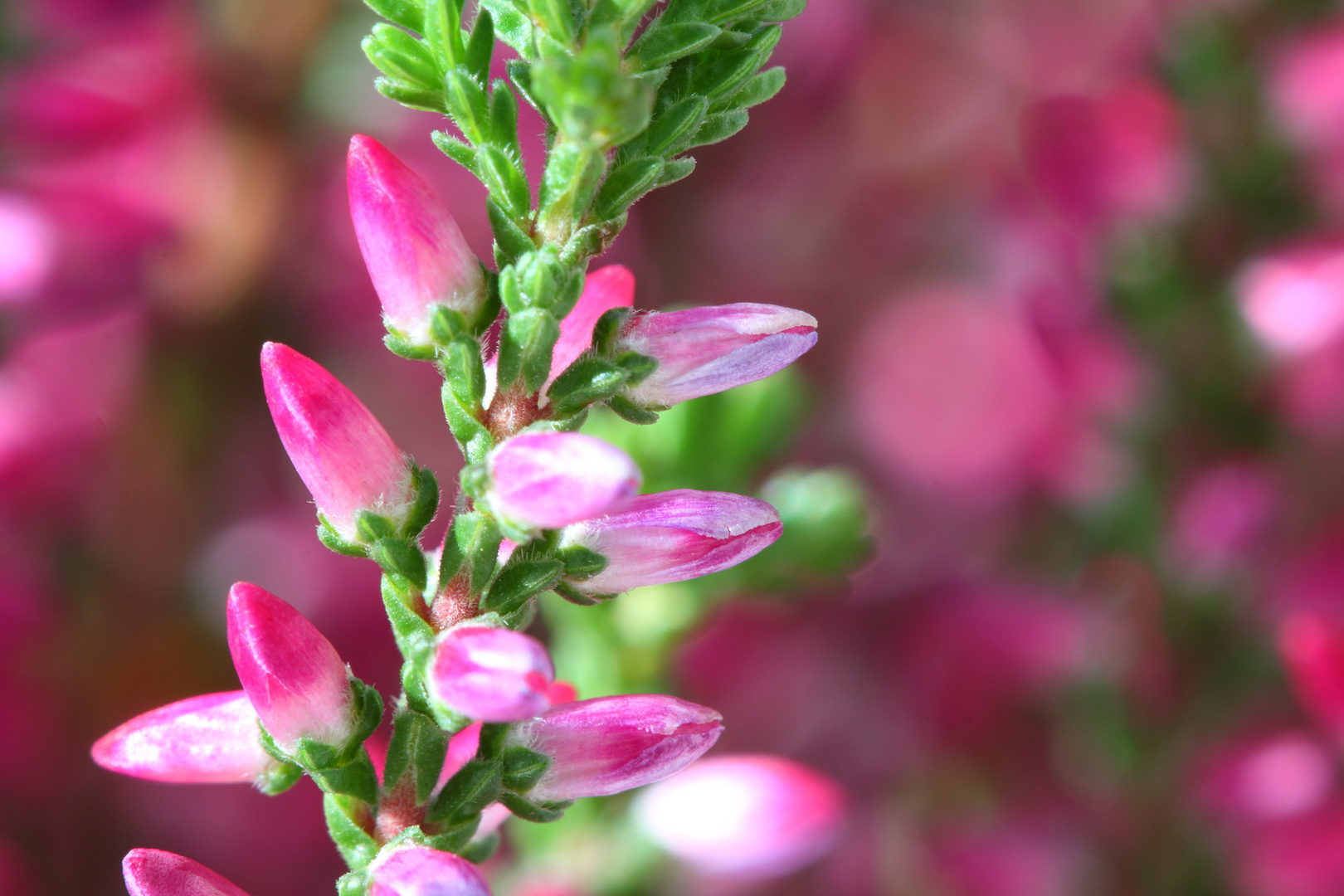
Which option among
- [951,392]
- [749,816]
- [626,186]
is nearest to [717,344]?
[626,186]

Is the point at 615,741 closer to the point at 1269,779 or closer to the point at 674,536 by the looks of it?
the point at 674,536

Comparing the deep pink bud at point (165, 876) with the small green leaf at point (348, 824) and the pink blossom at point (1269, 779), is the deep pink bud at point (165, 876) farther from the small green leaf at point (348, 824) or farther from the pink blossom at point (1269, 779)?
the pink blossom at point (1269, 779)

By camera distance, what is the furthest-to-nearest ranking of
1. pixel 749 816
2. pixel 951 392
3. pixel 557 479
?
pixel 951 392
pixel 749 816
pixel 557 479

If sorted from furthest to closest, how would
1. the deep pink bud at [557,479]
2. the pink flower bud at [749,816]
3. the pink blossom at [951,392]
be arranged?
the pink blossom at [951,392], the pink flower bud at [749,816], the deep pink bud at [557,479]

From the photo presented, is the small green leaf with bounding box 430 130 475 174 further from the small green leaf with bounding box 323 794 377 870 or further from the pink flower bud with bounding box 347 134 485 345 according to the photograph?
the small green leaf with bounding box 323 794 377 870

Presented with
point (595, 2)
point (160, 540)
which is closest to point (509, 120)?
point (595, 2)

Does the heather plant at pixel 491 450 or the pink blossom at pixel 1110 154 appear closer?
the heather plant at pixel 491 450

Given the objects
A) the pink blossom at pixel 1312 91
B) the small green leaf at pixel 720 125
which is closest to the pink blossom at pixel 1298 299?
the pink blossom at pixel 1312 91
